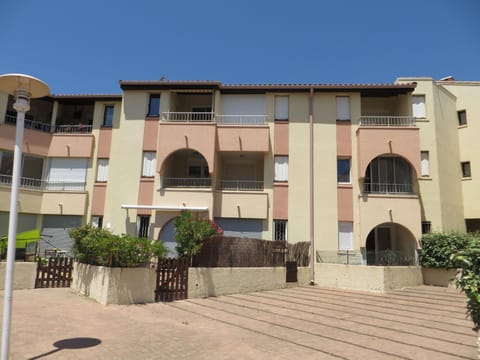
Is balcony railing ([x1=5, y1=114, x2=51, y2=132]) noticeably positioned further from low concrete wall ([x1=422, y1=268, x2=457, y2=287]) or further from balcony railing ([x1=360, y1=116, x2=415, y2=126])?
low concrete wall ([x1=422, y1=268, x2=457, y2=287])

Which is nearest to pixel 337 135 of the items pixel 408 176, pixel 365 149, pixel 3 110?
pixel 365 149

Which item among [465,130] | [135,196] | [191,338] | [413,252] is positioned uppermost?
[465,130]

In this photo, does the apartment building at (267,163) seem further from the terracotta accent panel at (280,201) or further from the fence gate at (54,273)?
the fence gate at (54,273)

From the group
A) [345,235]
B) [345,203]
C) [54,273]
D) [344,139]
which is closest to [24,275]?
[54,273]

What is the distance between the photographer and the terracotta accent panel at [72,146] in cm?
2372

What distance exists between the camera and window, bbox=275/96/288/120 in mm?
23031

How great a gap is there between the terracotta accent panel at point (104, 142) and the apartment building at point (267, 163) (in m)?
0.07

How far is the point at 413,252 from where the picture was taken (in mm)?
19391

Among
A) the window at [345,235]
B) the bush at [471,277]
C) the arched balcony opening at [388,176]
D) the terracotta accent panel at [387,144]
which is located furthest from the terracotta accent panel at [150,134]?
the bush at [471,277]

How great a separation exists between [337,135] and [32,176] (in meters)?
19.3

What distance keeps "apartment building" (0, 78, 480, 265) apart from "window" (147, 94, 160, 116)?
0.09 metres

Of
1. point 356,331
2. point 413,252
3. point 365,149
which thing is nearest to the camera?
point 356,331

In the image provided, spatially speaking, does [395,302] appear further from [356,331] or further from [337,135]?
[337,135]

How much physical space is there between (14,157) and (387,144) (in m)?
19.5
